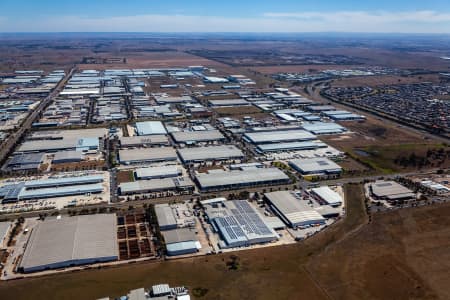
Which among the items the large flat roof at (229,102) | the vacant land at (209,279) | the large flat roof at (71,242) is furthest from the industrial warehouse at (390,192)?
the large flat roof at (229,102)

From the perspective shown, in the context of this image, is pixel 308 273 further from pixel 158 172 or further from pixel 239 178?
pixel 158 172

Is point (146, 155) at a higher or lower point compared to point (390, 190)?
higher

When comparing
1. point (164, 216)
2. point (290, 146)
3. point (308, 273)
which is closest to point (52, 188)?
point (164, 216)

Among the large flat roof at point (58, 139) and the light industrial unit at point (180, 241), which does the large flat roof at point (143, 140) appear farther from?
the light industrial unit at point (180, 241)

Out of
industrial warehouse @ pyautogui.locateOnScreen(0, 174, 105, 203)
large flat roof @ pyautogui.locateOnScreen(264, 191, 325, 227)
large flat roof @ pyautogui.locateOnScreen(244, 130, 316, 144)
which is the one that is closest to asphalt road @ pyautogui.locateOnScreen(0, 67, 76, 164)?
industrial warehouse @ pyautogui.locateOnScreen(0, 174, 105, 203)

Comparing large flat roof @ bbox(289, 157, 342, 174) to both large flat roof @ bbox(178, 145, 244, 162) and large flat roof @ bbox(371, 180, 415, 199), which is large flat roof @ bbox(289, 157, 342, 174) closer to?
large flat roof @ bbox(371, 180, 415, 199)
